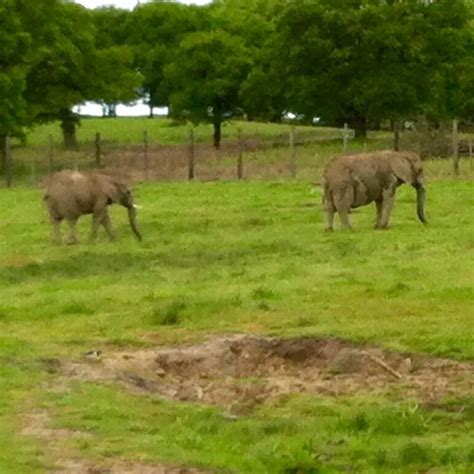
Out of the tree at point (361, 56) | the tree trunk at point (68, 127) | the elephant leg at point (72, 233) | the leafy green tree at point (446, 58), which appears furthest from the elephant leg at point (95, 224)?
the leafy green tree at point (446, 58)

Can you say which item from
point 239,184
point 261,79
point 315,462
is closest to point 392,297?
point 315,462

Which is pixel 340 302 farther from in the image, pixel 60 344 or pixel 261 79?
pixel 261 79

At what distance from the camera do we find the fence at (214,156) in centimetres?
3994

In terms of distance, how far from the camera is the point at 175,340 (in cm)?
1355

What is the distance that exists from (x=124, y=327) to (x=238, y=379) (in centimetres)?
264

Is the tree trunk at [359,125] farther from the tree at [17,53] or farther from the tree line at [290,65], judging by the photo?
the tree at [17,53]

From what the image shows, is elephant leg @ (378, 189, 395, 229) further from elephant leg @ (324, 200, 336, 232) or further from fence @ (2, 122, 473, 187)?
fence @ (2, 122, 473, 187)

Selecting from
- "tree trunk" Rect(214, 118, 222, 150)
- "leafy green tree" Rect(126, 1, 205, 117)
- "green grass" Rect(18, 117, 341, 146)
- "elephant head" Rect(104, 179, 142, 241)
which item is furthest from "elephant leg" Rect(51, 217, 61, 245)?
"leafy green tree" Rect(126, 1, 205, 117)

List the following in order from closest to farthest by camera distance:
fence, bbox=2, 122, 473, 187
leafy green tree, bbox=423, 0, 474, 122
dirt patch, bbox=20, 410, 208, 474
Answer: dirt patch, bbox=20, 410, 208, 474 → fence, bbox=2, 122, 473, 187 → leafy green tree, bbox=423, 0, 474, 122

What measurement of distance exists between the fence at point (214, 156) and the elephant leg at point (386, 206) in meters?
10.8

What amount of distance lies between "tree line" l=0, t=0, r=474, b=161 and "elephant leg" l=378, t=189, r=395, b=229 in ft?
74.3

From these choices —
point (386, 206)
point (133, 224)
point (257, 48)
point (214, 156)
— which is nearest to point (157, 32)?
point (257, 48)

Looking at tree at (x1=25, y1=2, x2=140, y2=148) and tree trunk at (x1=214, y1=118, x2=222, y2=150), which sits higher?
tree at (x1=25, y1=2, x2=140, y2=148)

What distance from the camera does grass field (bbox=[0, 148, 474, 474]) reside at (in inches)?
359
